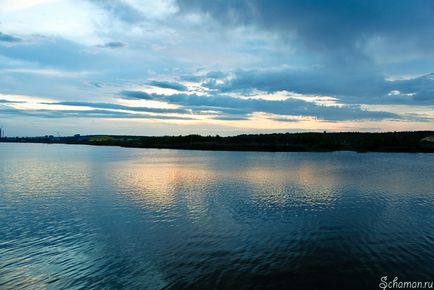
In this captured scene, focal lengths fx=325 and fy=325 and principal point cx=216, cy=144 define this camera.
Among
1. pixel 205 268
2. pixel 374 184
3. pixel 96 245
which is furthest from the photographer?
pixel 374 184

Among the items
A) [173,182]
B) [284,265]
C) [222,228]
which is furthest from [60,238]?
[173,182]

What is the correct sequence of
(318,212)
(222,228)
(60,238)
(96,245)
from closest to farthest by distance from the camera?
(96,245)
(60,238)
(222,228)
(318,212)

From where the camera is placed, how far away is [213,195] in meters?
35.4

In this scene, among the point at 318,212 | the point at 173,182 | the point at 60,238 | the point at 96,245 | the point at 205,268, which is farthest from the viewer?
the point at 173,182

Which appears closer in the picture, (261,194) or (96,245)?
(96,245)

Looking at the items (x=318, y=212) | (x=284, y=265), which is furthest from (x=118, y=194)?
(x=284, y=265)

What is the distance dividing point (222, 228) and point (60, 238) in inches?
412

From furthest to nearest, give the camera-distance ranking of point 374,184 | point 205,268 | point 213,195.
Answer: point 374,184
point 213,195
point 205,268

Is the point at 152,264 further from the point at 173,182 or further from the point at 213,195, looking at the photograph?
the point at 173,182

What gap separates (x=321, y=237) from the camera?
20.7 m

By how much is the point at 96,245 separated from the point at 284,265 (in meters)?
10.9

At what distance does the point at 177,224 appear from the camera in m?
23.6

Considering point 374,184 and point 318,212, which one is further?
point 374,184

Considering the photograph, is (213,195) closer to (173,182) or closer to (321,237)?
(173,182)
